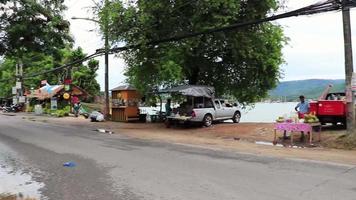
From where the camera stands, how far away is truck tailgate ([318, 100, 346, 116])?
20516mm

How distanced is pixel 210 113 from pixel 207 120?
0.50m

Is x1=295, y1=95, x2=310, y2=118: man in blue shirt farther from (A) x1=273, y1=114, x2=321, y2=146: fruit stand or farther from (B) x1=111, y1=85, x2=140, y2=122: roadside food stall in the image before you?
(B) x1=111, y1=85, x2=140, y2=122: roadside food stall

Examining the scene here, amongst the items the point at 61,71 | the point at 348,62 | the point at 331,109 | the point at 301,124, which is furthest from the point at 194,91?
the point at 61,71

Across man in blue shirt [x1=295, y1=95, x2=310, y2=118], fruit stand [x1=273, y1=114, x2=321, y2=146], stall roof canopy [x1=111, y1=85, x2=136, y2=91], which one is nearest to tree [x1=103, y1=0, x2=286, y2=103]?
stall roof canopy [x1=111, y1=85, x2=136, y2=91]

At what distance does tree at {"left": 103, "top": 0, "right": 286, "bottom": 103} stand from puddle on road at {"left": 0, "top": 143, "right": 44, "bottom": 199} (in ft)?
47.1

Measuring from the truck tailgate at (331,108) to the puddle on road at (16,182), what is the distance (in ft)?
40.9

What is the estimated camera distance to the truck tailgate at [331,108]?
2052cm

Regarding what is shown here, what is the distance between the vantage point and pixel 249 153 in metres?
16.2

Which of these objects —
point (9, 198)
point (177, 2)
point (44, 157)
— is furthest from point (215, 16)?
point (9, 198)

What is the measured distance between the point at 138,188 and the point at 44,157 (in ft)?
20.0

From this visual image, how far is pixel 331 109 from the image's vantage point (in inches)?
819

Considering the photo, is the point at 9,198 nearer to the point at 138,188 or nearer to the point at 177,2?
the point at 138,188

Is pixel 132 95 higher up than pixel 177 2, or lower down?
lower down

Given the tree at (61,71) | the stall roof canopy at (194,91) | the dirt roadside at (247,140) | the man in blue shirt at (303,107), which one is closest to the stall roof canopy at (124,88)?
the stall roof canopy at (194,91)
